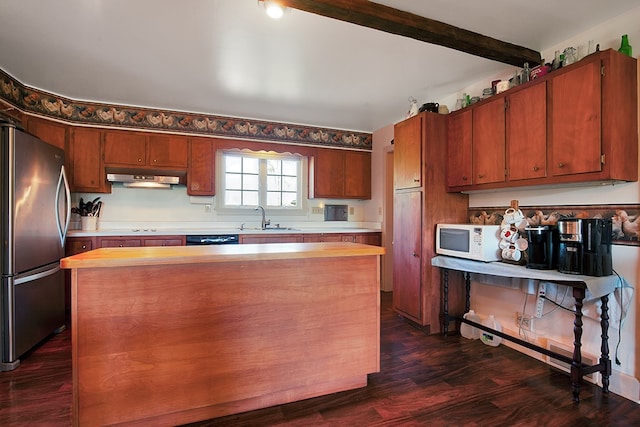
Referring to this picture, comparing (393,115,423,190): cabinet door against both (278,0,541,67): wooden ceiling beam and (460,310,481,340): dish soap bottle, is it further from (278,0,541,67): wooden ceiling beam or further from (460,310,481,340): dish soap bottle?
(460,310,481,340): dish soap bottle

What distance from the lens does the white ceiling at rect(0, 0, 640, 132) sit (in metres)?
2.01

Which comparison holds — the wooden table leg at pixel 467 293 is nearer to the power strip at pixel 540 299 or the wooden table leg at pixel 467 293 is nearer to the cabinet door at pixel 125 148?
the power strip at pixel 540 299

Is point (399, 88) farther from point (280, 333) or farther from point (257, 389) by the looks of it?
point (257, 389)

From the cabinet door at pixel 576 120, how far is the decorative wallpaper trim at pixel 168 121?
3.01 metres

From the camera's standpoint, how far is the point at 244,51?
252cm

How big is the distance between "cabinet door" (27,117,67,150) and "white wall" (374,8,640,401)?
480cm

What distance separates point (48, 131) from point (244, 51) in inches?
103

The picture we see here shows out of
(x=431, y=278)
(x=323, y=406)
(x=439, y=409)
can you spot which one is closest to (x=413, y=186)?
(x=431, y=278)

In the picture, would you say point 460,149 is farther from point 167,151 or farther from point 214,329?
point 167,151

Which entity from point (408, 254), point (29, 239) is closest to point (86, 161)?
point (29, 239)

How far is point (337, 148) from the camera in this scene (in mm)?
Answer: 4781

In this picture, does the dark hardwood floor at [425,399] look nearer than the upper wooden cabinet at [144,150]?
Yes

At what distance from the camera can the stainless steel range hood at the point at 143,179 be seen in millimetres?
3648

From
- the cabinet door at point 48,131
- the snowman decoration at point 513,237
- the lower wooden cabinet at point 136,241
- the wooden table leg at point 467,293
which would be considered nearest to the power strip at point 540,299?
the snowman decoration at point 513,237
